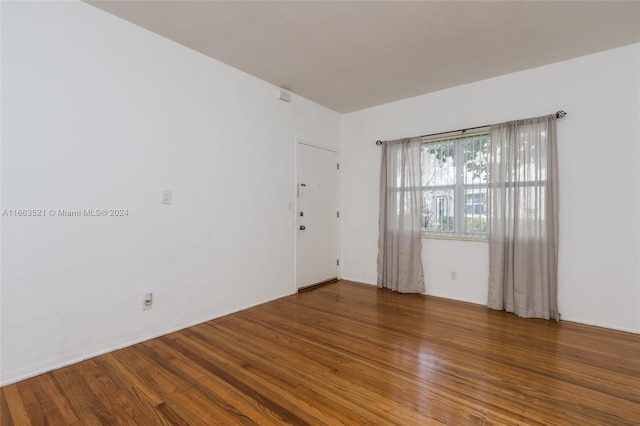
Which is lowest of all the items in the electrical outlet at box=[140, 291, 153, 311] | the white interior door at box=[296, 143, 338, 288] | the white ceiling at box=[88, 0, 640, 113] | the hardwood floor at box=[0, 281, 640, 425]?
the hardwood floor at box=[0, 281, 640, 425]

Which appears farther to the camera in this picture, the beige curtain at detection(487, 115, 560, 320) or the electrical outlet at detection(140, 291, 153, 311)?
the beige curtain at detection(487, 115, 560, 320)

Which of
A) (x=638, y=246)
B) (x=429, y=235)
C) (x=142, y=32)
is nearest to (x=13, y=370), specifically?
(x=142, y=32)

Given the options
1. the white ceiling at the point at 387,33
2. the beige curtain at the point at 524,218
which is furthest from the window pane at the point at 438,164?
the white ceiling at the point at 387,33

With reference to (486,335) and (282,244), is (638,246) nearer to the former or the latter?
(486,335)

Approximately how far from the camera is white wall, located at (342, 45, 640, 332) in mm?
2924

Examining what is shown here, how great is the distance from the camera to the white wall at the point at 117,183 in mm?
2094

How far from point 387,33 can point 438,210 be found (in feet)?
7.58

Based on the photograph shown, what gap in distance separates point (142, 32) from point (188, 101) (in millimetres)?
646

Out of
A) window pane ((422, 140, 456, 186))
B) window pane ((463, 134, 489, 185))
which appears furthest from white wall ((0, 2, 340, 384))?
window pane ((463, 134, 489, 185))

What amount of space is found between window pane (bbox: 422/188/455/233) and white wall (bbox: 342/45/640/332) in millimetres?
331

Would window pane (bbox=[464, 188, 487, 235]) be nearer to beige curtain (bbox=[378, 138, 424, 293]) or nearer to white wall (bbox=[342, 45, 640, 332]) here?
white wall (bbox=[342, 45, 640, 332])

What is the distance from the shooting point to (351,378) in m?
2.09

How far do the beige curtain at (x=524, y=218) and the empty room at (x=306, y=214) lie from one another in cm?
2

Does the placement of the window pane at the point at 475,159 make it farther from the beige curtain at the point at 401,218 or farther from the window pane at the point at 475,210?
the beige curtain at the point at 401,218
